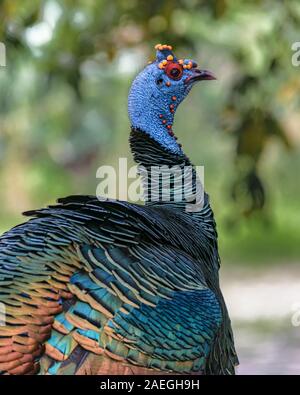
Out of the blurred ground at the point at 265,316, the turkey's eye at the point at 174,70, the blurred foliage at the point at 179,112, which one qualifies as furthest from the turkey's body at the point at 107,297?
the blurred ground at the point at 265,316

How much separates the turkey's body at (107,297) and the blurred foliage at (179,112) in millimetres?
3564

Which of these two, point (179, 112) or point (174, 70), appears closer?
point (174, 70)

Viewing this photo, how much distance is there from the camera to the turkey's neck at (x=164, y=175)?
219 inches

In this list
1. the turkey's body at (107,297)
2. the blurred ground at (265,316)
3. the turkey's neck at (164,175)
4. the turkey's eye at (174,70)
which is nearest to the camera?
the turkey's body at (107,297)

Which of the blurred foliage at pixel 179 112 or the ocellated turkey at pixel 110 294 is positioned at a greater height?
the blurred foliage at pixel 179 112

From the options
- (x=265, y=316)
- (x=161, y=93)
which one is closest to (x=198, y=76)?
(x=161, y=93)

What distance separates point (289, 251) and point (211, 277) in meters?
12.1

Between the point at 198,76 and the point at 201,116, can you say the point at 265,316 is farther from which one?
the point at 201,116

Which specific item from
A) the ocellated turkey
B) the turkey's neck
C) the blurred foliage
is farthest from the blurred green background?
the ocellated turkey

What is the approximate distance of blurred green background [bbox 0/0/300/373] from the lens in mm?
9508

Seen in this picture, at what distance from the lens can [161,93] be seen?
593 cm

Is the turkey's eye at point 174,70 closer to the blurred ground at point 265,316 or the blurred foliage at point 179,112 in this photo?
the blurred foliage at point 179,112

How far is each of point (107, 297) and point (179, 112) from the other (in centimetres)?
1691
